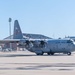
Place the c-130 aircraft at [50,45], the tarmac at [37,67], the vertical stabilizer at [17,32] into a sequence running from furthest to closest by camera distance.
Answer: the vertical stabilizer at [17,32] → the c-130 aircraft at [50,45] → the tarmac at [37,67]

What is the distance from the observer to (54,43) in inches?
2188

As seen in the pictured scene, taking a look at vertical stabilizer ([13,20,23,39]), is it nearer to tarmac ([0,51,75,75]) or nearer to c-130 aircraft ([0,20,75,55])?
c-130 aircraft ([0,20,75,55])

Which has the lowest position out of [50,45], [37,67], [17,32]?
[37,67]

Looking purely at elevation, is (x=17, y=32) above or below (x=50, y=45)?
above

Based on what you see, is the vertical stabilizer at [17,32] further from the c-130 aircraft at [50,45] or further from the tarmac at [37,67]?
the tarmac at [37,67]

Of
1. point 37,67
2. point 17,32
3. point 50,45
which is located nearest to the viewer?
point 37,67

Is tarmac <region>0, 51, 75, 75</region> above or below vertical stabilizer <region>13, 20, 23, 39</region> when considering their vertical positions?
below

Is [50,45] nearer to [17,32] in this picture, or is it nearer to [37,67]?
[17,32]

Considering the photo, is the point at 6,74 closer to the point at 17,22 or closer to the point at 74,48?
the point at 74,48

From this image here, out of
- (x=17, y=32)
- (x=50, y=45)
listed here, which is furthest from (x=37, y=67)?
(x=17, y=32)

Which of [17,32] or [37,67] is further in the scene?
[17,32]

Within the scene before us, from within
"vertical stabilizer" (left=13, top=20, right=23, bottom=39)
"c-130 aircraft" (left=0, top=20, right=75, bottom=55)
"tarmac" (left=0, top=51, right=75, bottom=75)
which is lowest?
"tarmac" (left=0, top=51, right=75, bottom=75)

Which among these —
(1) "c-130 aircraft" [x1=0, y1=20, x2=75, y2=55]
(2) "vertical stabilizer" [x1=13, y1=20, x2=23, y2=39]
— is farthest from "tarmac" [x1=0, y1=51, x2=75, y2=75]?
(2) "vertical stabilizer" [x1=13, y1=20, x2=23, y2=39]

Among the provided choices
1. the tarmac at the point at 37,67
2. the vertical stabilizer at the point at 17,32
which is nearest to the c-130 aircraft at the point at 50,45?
the vertical stabilizer at the point at 17,32
